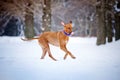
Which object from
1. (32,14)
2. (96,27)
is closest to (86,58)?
(96,27)

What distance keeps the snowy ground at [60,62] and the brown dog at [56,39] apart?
0.20ft

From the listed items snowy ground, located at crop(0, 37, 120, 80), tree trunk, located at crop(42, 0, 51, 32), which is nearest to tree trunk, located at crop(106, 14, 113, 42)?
snowy ground, located at crop(0, 37, 120, 80)

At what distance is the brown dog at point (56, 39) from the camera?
12.9ft

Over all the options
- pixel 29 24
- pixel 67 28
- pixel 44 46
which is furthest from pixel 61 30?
pixel 29 24

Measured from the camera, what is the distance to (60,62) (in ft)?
13.3

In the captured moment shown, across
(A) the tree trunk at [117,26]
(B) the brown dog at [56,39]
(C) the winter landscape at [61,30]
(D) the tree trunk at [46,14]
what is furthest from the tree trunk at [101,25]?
(D) the tree trunk at [46,14]

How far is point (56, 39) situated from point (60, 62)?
0.29 metres

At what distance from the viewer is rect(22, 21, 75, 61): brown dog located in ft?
12.9

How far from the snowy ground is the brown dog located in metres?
0.06

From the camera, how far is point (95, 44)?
4340 millimetres

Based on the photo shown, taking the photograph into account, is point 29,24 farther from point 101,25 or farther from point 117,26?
point 117,26

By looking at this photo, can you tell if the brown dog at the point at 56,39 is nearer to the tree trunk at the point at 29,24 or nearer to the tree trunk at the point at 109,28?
the tree trunk at the point at 29,24

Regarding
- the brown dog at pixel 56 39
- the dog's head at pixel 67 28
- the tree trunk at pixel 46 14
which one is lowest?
the brown dog at pixel 56 39

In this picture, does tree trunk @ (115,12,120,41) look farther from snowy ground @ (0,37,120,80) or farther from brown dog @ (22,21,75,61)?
brown dog @ (22,21,75,61)
